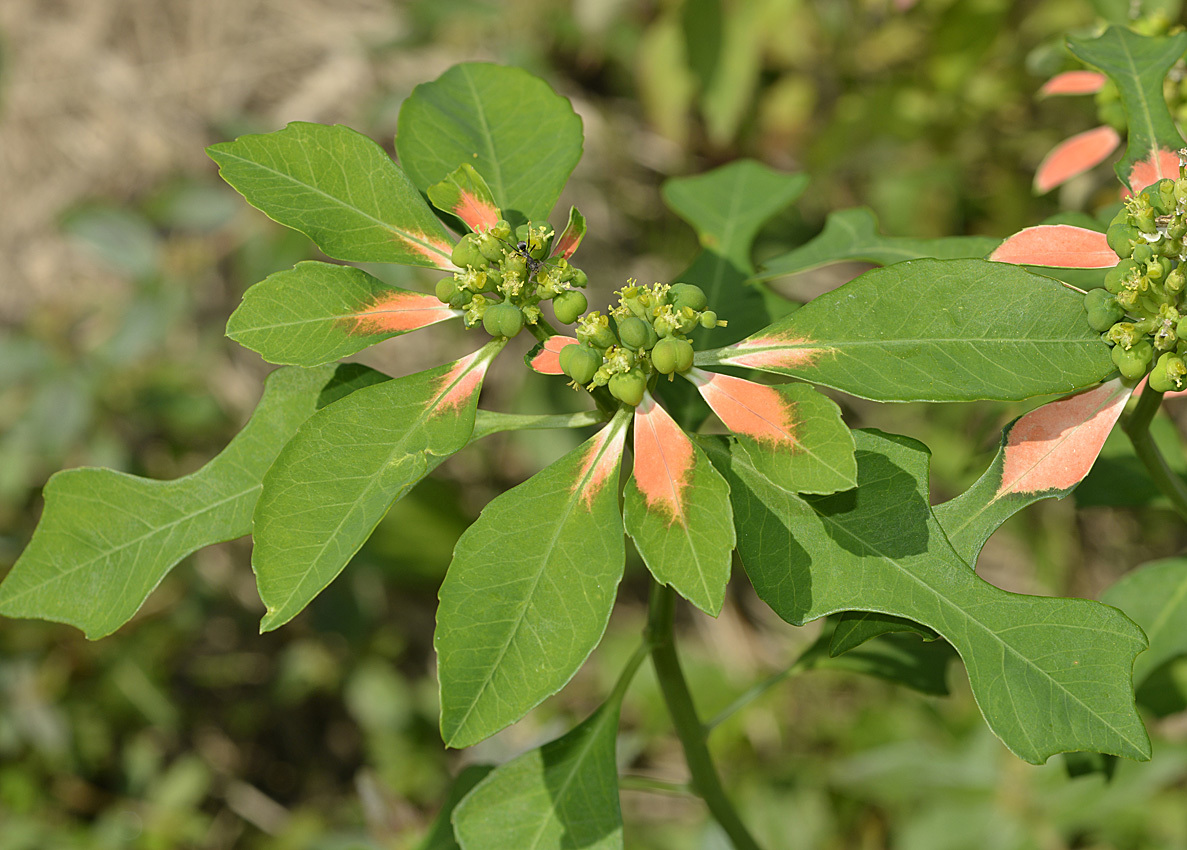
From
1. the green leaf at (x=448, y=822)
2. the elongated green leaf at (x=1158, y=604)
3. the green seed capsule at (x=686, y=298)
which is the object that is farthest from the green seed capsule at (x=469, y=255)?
the elongated green leaf at (x=1158, y=604)

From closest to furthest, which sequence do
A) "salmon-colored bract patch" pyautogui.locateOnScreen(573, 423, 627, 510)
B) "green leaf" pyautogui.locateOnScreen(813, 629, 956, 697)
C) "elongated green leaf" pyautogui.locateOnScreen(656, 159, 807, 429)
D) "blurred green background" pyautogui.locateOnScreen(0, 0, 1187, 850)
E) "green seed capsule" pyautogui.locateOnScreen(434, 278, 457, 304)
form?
"salmon-colored bract patch" pyautogui.locateOnScreen(573, 423, 627, 510)
"green seed capsule" pyautogui.locateOnScreen(434, 278, 457, 304)
"elongated green leaf" pyautogui.locateOnScreen(656, 159, 807, 429)
"green leaf" pyautogui.locateOnScreen(813, 629, 956, 697)
"blurred green background" pyautogui.locateOnScreen(0, 0, 1187, 850)

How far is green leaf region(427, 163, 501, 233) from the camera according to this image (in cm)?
132

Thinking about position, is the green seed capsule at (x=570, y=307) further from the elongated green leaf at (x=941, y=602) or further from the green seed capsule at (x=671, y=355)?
the elongated green leaf at (x=941, y=602)

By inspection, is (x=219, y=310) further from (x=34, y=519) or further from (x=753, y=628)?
(x=753, y=628)

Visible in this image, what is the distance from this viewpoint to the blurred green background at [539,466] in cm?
326

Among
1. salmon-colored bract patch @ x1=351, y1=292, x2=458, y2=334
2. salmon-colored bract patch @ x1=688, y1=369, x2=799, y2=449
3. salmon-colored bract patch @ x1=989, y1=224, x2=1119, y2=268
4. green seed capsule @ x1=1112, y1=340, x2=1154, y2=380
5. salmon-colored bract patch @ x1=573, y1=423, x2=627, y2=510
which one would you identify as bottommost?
salmon-colored bract patch @ x1=573, y1=423, x2=627, y2=510

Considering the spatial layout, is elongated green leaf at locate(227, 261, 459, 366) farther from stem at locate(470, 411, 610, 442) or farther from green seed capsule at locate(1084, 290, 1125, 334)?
green seed capsule at locate(1084, 290, 1125, 334)

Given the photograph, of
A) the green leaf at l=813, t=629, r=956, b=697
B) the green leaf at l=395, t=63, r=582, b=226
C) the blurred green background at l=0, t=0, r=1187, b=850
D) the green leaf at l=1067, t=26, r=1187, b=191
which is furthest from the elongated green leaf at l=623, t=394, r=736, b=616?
the blurred green background at l=0, t=0, r=1187, b=850

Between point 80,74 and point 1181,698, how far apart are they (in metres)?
5.17

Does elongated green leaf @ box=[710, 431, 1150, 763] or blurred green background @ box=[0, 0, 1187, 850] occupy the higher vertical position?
elongated green leaf @ box=[710, 431, 1150, 763]

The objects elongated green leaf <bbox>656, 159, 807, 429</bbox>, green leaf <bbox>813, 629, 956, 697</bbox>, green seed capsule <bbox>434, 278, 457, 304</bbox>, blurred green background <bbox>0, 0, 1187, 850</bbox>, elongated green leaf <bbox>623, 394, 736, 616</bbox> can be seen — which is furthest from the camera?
blurred green background <bbox>0, 0, 1187, 850</bbox>

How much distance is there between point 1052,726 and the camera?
1149mm

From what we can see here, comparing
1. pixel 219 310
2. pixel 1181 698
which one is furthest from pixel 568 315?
pixel 219 310

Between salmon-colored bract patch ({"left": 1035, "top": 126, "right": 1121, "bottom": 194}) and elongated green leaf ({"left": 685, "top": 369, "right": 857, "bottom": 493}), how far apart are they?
96 cm
